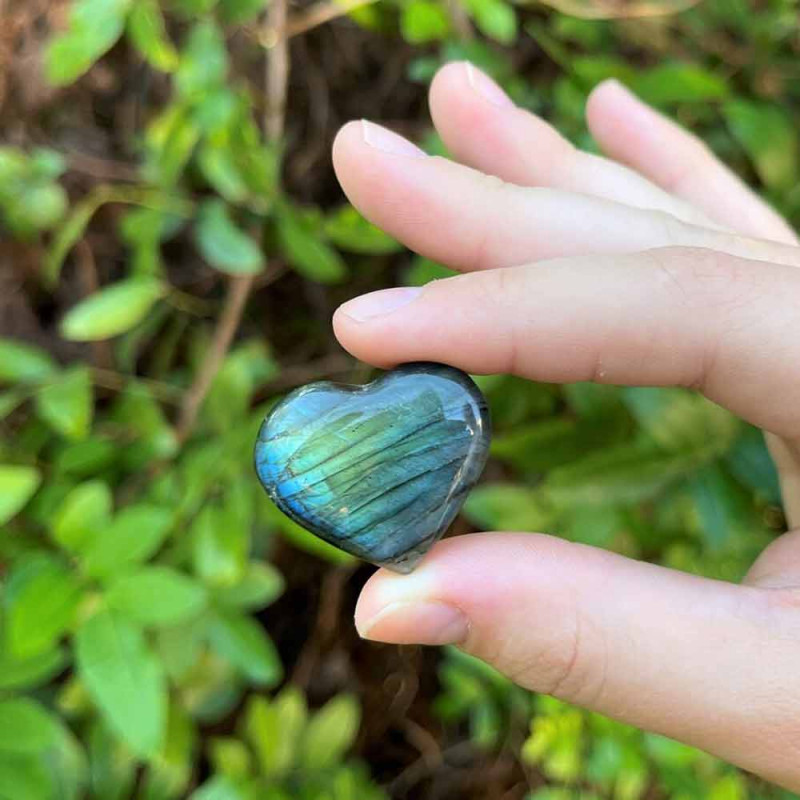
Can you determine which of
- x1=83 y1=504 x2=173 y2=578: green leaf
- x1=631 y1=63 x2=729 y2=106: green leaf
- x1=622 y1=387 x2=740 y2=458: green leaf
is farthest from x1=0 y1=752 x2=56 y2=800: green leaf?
x1=631 y1=63 x2=729 y2=106: green leaf

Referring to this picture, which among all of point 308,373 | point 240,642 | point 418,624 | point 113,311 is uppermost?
point 418,624

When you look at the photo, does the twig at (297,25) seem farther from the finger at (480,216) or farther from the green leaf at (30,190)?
the finger at (480,216)

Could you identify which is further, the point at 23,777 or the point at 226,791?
the point at 226,791

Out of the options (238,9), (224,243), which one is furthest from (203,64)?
(224,243)

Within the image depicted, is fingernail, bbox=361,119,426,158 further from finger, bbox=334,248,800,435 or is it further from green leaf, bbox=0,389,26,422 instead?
green leaf, bbox=0,389,26,422

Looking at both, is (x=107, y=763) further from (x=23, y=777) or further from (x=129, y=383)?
(x=129, y=383)

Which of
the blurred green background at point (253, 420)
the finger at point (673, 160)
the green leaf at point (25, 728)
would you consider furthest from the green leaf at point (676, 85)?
the green leaf at point (25, 728)

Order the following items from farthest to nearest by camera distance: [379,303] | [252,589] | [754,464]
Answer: [252,589] < [754,464] < [379,303]
